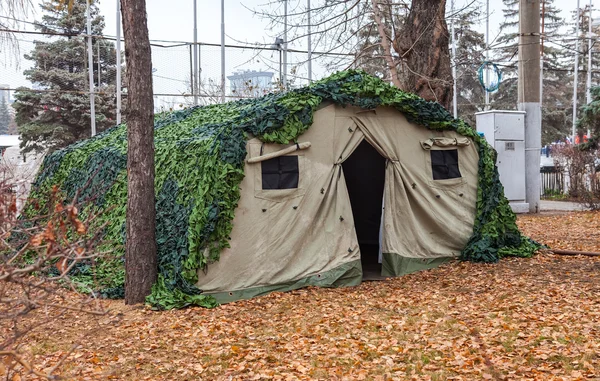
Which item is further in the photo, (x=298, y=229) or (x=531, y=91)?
(x=531, y=91)

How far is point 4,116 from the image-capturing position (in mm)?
24234

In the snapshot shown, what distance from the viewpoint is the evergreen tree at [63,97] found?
20.9 metres

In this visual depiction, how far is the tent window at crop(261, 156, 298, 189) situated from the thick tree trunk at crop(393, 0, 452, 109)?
4219 mm

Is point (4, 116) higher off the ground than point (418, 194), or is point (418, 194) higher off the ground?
point (4, 116)

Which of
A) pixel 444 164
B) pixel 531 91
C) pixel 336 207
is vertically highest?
pixel 531 91

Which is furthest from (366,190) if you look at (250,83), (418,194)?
(250,83)

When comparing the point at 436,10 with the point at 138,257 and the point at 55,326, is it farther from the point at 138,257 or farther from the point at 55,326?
the point at 55,326

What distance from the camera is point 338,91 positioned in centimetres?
838

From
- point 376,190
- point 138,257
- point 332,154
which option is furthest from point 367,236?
point 138,257

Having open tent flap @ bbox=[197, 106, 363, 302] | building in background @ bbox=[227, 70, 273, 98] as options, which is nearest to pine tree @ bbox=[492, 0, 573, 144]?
building in background @ bbox=[227, 70, 273, 98]

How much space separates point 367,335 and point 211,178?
2.66 metres

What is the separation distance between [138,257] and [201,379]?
2.65 metres

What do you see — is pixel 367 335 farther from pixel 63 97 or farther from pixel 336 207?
pixel 63 97

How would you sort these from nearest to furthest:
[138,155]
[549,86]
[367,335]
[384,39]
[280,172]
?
[367,335], [138,155], [280,172], [384,39], [549,86]
